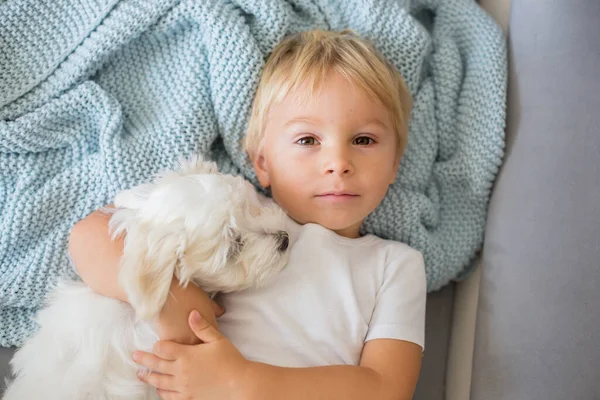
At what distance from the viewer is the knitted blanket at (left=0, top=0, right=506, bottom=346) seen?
60.3 inches

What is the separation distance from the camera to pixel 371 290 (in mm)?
1481

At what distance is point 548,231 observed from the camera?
4.71ft

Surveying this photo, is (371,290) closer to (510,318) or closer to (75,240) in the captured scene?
(510,318)

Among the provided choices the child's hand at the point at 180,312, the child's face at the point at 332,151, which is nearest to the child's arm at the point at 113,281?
the child's hand at the point at 180,312

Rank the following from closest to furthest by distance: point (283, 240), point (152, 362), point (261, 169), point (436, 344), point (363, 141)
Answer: point (152, 362)
point (283, 240)
point (363, 141)
point (261, 169)
point (436, 344)

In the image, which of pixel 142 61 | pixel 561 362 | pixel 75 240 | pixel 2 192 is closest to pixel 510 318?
pixel 561 362

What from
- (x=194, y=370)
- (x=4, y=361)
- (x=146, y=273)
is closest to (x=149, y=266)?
(x=146, y=273)

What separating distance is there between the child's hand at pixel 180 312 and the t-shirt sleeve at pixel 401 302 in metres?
0.45

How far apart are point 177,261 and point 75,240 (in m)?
0.35

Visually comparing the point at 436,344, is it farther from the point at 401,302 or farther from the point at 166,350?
the point at 166,350

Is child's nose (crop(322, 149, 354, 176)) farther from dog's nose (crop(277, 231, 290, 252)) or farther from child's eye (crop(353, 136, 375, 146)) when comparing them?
dog's nose (crop(277, 231, 290, 252))

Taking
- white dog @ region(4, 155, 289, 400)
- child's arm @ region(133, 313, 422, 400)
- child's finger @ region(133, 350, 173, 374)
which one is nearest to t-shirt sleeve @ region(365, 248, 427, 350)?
child's arm @ region(133, 313, 422, 400)

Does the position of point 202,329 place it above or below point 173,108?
below

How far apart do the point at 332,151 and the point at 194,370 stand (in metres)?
0.63
